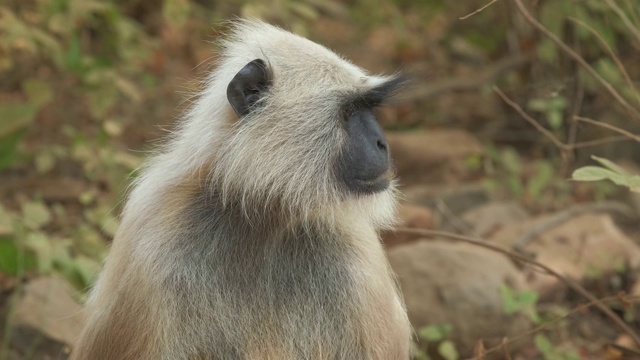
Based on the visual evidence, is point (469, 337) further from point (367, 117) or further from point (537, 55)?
Result: point (537, 55)

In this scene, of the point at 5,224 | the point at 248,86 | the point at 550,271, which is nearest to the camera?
the point at 248,86

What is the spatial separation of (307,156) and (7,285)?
8.94ft

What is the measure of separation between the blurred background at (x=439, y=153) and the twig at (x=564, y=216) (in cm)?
2

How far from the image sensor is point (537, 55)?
869 cm

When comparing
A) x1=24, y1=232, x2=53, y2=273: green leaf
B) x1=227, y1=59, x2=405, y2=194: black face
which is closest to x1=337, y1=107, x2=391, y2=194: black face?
x1=227, y1=59, x2=405, y2=194: black face

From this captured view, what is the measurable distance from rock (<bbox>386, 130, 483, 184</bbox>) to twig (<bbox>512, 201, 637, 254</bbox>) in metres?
1.55

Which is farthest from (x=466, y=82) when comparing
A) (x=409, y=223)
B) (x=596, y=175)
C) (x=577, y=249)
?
(x=596, y=175)

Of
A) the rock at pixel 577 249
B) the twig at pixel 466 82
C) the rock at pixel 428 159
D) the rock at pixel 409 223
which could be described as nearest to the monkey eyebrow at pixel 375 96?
the rock at pixel 577 249

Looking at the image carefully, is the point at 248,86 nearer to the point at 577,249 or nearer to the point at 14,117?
the point at 14,117

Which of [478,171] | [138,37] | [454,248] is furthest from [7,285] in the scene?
[478,171]

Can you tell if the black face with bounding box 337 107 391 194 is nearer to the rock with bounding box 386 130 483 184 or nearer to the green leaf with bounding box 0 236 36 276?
the green leaf with bounding box 0 236 36 276

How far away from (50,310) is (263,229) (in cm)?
185

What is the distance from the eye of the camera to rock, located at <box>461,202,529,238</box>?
22.7 ft

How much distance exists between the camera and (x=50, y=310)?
5.16 metres
